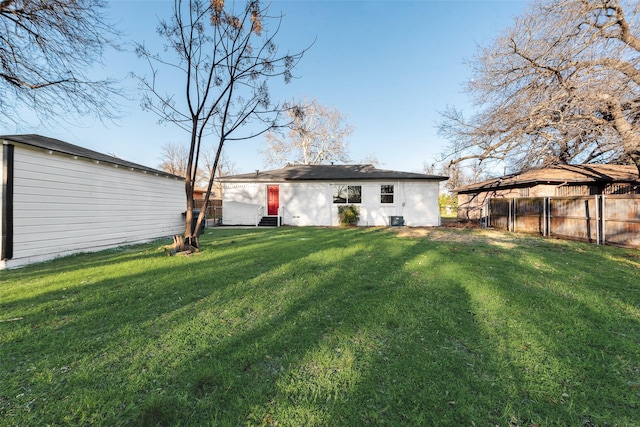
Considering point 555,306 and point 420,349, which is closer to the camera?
point 420,349

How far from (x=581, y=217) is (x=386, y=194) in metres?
7.91

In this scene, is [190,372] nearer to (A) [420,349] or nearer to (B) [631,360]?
(A) [420,349]

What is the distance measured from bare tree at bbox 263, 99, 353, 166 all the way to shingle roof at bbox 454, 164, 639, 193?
1668 cm

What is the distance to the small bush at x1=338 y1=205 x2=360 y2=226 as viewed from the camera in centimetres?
1427

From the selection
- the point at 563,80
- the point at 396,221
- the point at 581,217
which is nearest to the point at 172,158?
the point at 396,221

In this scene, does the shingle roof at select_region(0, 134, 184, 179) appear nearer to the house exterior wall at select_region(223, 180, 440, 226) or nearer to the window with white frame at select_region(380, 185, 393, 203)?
the house exterior wall at select_region(223, 180, 440, 226)

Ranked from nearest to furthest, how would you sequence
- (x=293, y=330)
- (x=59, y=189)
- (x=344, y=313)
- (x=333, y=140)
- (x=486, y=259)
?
(x=293, y=330)
(x=344, y=313)
(x=486, y=259)
(x=59, y=189)
(x=333, y=140)

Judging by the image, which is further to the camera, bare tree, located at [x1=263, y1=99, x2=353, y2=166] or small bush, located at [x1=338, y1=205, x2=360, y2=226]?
bare tree, located at [x1=263, y1=99, x2=353, y2=166]

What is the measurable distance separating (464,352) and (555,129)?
10.8m

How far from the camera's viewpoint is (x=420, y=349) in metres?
2.44

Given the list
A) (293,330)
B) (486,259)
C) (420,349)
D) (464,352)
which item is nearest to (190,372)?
(293,330)

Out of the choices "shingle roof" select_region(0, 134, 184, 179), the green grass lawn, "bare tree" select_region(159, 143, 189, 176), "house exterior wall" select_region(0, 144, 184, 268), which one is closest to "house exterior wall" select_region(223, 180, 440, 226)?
"house exterior wall" select_region(0, 144, 184, 268)

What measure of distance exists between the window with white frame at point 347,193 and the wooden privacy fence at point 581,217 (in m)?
7.48

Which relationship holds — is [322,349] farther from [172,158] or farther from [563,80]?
[172,158]
